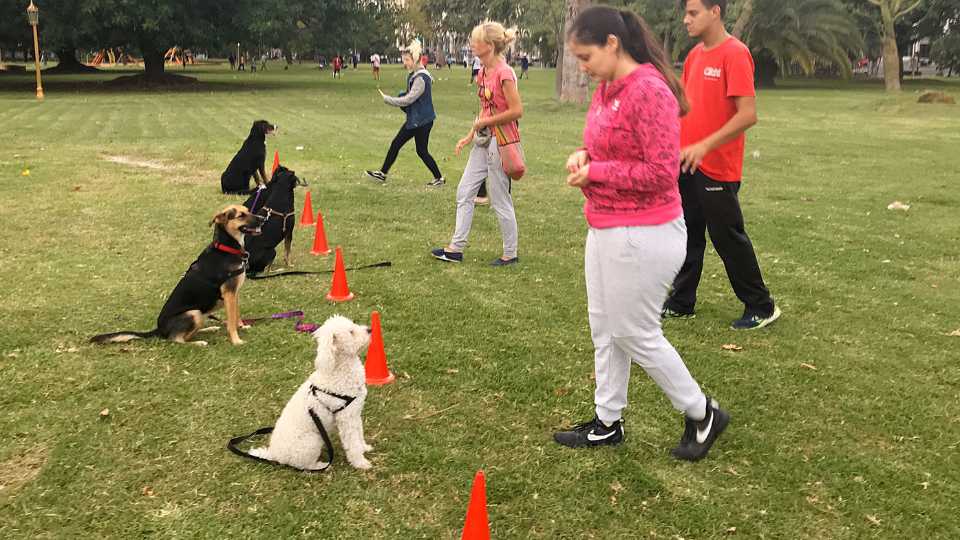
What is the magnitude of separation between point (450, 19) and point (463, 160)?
264ft

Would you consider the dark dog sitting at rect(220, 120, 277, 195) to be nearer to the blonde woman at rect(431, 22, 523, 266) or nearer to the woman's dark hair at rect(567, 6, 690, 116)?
the blonde woman at rect(431, 22, 523, 266)

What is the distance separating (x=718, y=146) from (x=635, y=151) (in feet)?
6.13

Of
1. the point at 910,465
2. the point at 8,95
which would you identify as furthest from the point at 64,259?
the point at 8,95

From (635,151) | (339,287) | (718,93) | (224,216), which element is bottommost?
(339,287)

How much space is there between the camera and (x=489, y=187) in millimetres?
7242

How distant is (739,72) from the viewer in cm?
491

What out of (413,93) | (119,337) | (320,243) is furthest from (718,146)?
(413,93)

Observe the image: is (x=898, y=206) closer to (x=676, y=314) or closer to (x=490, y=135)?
(x=676, y=314)

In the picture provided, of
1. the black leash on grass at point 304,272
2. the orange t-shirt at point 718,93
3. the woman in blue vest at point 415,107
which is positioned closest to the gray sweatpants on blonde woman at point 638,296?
the orange t-shirt at point 718,93

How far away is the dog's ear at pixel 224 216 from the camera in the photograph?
5.30m

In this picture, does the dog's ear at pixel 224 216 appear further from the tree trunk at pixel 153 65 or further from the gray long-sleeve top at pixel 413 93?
the tree trunk at pixel 153 65

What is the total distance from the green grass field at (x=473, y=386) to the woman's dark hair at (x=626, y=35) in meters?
1.96

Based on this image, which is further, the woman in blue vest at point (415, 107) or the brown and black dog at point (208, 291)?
the woman in blue vest at point (415, 107)

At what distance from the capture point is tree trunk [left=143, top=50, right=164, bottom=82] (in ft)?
122
